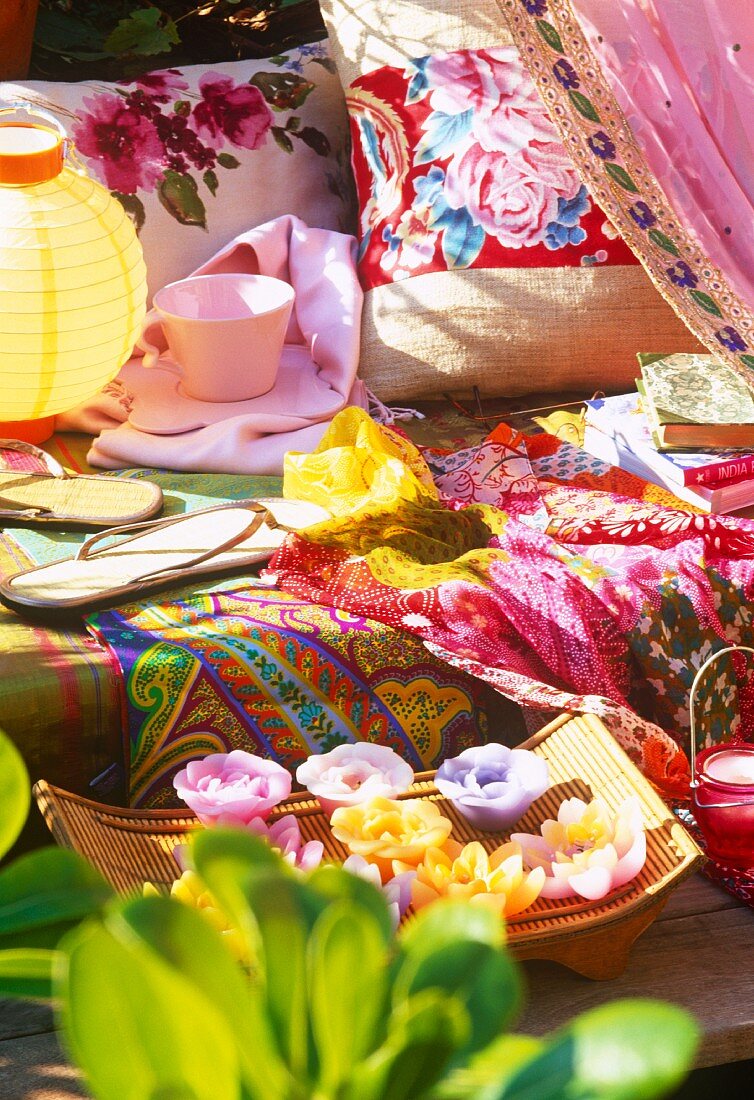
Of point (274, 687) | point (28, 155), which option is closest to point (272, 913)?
point (274, 687)

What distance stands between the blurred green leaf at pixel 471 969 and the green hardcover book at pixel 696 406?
133cm

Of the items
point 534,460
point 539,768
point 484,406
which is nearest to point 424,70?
point 484,406

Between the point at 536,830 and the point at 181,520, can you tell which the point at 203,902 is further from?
the point at 181,520

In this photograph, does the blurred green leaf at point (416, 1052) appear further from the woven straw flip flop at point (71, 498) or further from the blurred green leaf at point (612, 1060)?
the woven straw flip flop at point (71, 498)

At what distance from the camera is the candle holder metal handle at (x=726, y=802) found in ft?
3.09

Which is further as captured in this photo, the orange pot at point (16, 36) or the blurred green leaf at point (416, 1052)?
the orange pot at point (16, 36)

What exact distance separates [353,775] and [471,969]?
81 centimetres

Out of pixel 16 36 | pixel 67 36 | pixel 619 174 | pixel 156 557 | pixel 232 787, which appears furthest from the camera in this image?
pixel 67 36

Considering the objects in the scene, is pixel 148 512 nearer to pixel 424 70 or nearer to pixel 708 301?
pixel 708 301

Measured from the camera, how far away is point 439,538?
1.31m

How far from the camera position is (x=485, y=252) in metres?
1.68

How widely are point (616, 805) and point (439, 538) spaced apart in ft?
1.37

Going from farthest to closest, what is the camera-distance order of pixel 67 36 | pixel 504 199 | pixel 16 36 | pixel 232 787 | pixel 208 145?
1. pixel 67 36
2. pixel 16 36
3. pixel 208 145
4. pixel 504 199
5. pixel 232 787

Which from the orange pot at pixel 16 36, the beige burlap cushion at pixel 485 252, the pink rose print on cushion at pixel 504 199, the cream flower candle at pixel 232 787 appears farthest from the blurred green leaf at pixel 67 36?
the cream flower candle at pixel 232 787
